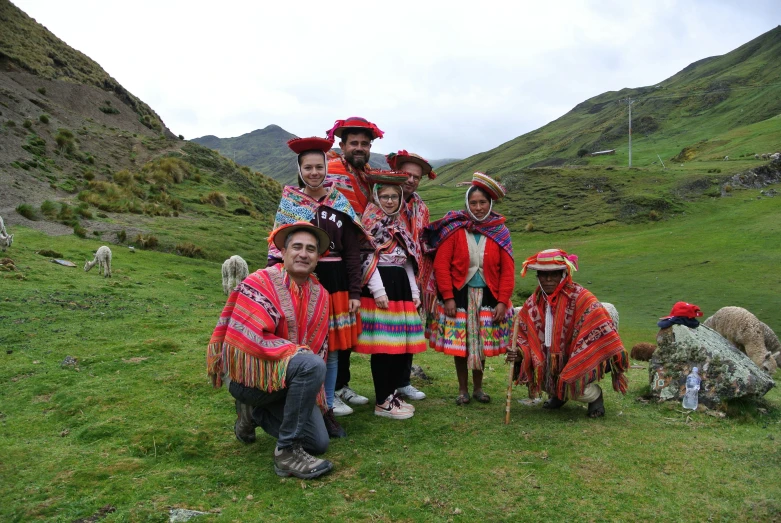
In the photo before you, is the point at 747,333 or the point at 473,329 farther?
the point at 747,333

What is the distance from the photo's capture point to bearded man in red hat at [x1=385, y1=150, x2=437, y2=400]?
548cm

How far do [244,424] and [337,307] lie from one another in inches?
48.0

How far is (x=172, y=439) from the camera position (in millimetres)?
4301

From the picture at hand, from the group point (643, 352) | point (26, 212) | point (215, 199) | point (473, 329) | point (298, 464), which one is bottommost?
point (643, 352)

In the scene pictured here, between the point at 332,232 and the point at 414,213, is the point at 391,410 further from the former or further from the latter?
the point at 414,213

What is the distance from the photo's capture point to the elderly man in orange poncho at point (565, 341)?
5074 mm

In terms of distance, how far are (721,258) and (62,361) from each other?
2112cm

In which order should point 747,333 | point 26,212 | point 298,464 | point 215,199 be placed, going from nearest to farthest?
1. point 298,464
2. point 747,333
3. point 26,212
4. point 215,199

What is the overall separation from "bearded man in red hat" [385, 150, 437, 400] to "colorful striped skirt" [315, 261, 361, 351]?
879 millimetres

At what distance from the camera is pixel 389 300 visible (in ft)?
16.4

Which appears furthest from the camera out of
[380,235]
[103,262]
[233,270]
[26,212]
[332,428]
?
[26,212]

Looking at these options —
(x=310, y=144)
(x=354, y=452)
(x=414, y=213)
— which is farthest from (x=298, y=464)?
(x=414, y=213)

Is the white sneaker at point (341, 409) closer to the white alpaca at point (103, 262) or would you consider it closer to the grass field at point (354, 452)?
the grass field at point (354, 452)

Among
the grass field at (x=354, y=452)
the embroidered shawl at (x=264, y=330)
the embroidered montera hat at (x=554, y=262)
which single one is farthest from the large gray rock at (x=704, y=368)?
the embroidered shawl at (x=264, y=330)
